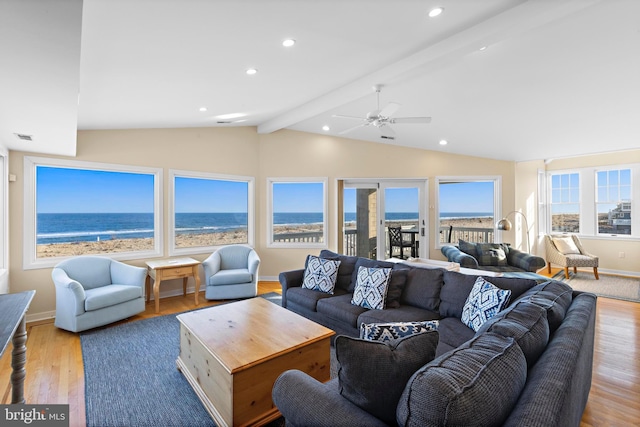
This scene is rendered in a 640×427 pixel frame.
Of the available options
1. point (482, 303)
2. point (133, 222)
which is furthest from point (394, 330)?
point (133, 222)

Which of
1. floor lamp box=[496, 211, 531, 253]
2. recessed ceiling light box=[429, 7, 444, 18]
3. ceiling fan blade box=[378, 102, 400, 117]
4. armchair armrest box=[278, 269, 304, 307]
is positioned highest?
recessed ceiling light box=[429, 7, 444, 18]

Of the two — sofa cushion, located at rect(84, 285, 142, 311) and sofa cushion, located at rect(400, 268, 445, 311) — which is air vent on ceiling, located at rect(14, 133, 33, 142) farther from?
sofa cushion, located at rect(400, 268, 445, 311)

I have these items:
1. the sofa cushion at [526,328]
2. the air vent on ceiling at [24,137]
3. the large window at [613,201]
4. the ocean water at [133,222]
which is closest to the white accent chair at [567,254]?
the large window at [613,201]

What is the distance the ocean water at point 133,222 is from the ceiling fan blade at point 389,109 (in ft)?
10.3

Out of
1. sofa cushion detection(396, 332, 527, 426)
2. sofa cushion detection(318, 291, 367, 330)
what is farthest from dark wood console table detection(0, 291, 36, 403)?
sofa cushion detection(318, 291, 367, 330)

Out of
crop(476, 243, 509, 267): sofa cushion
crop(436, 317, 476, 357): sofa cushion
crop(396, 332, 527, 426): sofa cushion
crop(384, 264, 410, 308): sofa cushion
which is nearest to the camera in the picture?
crop(396, 332, 527, 426): sofa cushion

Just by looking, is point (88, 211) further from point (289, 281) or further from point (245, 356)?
point (245, 356)

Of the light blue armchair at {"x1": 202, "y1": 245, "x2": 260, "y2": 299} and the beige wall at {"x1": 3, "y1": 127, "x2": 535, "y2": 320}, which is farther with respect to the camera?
the beige wall at {"x1": 3, "y1": 127, "x2": 535, "y2": 320}

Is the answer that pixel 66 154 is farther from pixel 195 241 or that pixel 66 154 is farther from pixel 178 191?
pixel 195 241

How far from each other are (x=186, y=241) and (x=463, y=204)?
17.6 feet

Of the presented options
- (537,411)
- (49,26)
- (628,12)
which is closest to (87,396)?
(49,26)

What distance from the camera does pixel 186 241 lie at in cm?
526

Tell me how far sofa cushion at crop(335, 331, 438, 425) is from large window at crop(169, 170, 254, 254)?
449cm

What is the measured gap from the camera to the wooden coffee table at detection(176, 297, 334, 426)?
1880 millimetres
